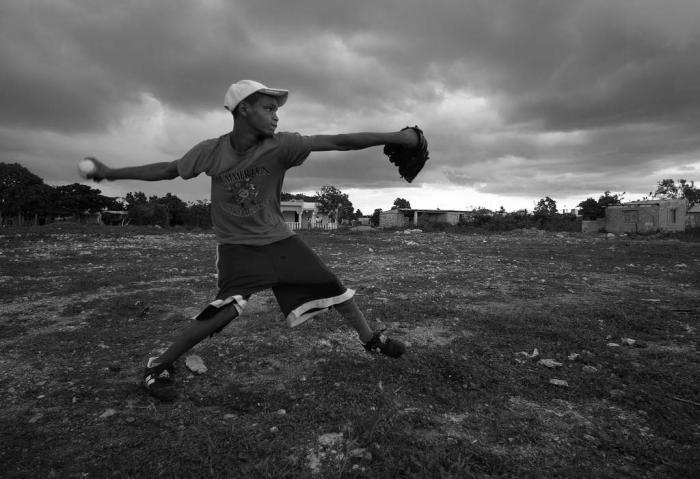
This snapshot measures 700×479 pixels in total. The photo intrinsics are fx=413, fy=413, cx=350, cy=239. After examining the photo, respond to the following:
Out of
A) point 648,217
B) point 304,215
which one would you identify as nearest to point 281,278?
point 648,217

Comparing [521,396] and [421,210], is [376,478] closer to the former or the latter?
[521,396]

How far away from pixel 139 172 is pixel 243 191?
2.29 feet

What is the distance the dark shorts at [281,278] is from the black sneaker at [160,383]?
44 cm

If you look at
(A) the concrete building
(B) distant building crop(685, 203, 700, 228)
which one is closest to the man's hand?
(A) the concrete building

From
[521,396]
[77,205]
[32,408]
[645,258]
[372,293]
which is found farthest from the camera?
[77,205]

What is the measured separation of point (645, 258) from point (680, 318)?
7.35 m

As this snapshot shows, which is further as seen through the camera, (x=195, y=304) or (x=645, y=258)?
(x=645, y=258)

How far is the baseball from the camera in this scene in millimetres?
2508

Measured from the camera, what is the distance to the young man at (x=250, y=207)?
2363 mm

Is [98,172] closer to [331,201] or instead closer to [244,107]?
[244,107]

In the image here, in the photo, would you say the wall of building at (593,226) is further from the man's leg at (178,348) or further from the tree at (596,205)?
the man's leg at (178,348)

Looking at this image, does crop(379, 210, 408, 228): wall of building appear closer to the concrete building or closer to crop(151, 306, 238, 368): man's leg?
the concrete building

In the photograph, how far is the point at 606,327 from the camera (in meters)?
3.88

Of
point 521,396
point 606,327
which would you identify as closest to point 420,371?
point 521,396
